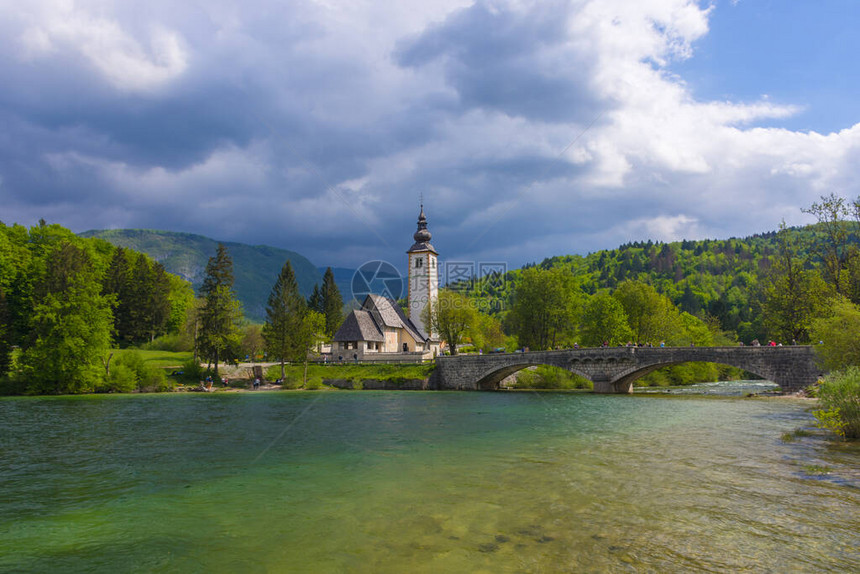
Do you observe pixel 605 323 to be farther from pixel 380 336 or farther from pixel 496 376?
pixel 380 336

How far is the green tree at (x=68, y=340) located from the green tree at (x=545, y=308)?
46821mm

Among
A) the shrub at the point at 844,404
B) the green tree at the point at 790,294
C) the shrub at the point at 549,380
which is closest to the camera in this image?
the shrub at the point at 844,404

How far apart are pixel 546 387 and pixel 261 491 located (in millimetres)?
50983

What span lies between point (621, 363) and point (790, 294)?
18.1 m

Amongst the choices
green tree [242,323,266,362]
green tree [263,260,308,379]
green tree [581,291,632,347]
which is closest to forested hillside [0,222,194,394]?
green tree [242,323,266,362]

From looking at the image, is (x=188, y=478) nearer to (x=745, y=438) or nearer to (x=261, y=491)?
(x=261, y=491)

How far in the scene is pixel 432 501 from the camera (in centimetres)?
1077

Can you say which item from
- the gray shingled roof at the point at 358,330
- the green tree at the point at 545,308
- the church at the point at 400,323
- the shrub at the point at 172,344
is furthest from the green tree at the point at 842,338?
the shrub at the point at 172,344

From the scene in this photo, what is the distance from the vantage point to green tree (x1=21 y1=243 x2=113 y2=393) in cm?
4506

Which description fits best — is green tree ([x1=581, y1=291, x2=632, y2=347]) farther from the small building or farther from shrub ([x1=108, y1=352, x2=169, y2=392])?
shrub ([x1=108, y1=352, x2=169, y2=392])

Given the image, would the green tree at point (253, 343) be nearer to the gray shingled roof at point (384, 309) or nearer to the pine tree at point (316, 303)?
the pine tree at point (316, 303)

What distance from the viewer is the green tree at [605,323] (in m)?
62.2

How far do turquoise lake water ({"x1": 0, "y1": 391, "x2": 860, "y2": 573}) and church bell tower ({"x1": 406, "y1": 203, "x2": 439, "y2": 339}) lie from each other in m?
60.9

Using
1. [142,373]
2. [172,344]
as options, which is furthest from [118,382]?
[172,344]
